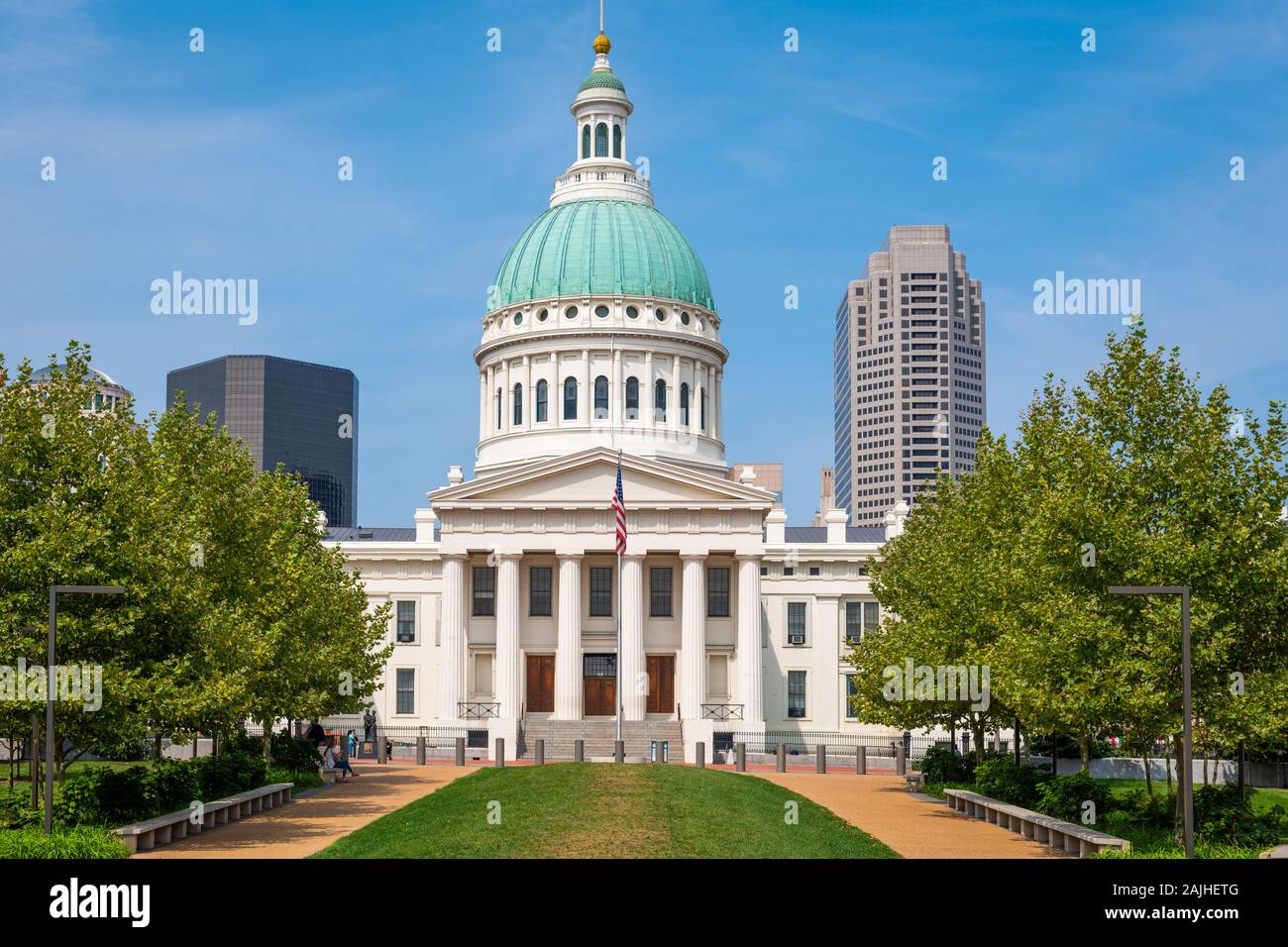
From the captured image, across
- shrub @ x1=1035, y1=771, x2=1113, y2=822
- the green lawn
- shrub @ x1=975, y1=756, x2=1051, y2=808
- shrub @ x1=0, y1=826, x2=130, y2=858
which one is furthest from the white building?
shrub @ x1=0, y1=826, x2=130, y2=858

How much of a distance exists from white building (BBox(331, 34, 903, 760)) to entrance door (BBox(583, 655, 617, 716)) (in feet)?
0.34

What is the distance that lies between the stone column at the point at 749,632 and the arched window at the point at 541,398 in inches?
818

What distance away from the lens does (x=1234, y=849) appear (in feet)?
89.6

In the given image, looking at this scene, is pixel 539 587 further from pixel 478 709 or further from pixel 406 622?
pixel 406 622

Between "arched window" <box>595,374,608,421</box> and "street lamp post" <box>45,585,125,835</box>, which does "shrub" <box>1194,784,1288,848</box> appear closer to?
"street lamp post" <box>45,585,125,835</box>

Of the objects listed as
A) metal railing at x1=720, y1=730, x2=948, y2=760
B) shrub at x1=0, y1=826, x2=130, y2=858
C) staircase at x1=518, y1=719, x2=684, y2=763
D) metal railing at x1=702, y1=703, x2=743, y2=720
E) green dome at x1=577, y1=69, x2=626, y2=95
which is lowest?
metal railing at x1=720, y1=730, x2=948, y2=760

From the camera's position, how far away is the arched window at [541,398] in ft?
317

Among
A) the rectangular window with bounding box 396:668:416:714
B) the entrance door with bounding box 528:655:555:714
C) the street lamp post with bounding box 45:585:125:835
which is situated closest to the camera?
the street lamp post with bounding box 45:585:125:835

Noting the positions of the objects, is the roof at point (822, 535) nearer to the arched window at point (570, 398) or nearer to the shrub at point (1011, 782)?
the arched window at point (570, 398)

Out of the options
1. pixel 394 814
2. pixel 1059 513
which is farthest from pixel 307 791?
pixel 1059 513

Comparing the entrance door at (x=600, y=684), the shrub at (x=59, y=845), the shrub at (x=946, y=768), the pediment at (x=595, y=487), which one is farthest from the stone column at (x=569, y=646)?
the shrub at (x=59, y=845)

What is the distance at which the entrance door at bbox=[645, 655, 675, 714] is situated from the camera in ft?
269

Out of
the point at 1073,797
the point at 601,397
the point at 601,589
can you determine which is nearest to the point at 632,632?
the point at 601,589

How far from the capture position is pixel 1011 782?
1572 inches
